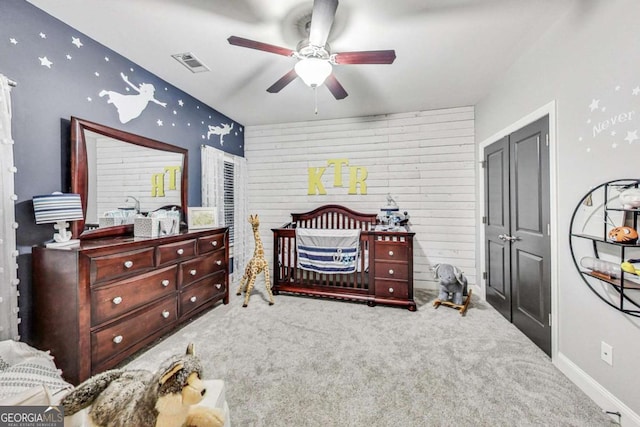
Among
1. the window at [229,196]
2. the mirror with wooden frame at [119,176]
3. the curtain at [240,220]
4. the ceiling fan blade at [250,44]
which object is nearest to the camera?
the ceiling fan blade at [250,44]

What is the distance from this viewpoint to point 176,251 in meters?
2.41

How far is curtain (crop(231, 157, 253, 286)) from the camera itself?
13.4 ft

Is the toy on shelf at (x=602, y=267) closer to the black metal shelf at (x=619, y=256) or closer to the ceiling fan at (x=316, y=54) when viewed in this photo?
the black metal shelf at (x=619, y=256)

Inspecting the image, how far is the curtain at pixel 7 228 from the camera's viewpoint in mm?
1562

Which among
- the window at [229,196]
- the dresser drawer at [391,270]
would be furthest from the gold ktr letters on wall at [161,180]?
the dresser drawer at [391,270]

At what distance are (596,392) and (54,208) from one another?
12.0 feet

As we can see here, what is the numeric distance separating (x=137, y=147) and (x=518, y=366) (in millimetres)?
3834

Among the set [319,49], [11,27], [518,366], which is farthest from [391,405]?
[11,27]

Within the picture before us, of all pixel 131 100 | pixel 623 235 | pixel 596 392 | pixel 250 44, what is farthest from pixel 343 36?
pixel 596 392

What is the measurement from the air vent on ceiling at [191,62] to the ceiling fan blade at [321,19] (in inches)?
53.4

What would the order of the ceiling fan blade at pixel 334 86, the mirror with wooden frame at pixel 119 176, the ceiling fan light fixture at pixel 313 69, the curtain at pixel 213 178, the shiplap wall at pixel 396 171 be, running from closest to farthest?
the ceiling fan light fixture at pixel 313 69
the mirror with wooden frame at pixel 119 176
the ceiling fan blade at pixel 334 86
the curtain at pixel 213 178
the shiplap wall at pixel 396 171

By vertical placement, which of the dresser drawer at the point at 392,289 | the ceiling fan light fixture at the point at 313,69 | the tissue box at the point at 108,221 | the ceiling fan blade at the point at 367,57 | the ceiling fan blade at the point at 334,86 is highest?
the ceiling fan blade at the point at 334,86

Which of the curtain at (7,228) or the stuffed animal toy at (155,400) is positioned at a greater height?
the curtain at (7,228)

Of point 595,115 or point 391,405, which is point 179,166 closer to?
point 391,405
